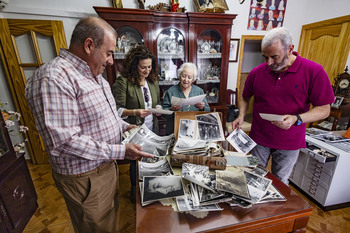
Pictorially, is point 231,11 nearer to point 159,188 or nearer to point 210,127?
point 210,127

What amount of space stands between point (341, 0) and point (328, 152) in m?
2.40

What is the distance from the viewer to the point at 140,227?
2.34 ft

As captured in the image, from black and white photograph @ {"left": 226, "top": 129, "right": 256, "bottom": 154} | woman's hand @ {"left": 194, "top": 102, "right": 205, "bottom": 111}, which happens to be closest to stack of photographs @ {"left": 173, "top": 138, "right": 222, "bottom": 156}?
black and white photograph @ {"left": 226, "top": 129, "right": 256, "bottom": 154}

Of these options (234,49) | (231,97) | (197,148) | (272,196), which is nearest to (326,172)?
(272,196)

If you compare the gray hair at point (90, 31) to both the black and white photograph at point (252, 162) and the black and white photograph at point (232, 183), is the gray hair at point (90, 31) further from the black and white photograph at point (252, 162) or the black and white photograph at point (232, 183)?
the black and white photograph at point (252, 162)

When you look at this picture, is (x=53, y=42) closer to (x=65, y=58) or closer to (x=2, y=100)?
(x=2, y=100)

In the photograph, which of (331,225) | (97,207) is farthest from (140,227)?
(331,225)

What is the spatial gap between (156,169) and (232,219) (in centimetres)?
47

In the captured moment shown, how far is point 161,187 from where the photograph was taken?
2.79ft

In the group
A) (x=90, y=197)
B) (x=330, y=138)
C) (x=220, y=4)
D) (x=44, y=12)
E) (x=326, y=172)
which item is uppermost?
(x=220, y=4)

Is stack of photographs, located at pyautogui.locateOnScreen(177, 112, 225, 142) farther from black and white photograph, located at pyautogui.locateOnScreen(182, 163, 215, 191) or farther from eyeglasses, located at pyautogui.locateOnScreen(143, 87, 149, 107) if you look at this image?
eyeglasses, located at pyautogui.locateOnScreen(143, 87, 149, 107)

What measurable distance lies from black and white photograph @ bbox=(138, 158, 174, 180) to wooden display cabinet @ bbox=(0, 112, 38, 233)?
1.35 metres

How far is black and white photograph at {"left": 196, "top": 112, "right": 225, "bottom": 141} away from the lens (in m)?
1.23

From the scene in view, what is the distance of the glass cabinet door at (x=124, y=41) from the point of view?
2377 millimetres
